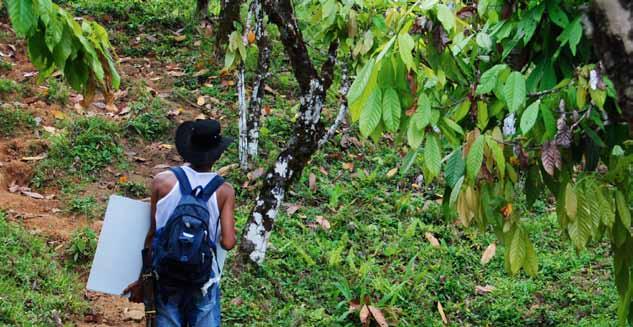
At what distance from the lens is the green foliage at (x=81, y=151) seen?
711cm

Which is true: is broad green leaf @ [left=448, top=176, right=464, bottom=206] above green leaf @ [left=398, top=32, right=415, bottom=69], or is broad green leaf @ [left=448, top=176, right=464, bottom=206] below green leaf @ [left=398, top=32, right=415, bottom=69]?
below

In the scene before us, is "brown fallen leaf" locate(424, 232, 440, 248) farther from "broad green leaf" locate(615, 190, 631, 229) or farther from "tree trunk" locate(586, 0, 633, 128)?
"tree trunk" locate(586, 0, 633, 128)

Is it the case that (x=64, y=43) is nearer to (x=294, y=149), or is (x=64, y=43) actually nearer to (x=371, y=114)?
(x=371, y=114)

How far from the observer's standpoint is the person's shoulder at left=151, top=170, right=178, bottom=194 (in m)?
3.59

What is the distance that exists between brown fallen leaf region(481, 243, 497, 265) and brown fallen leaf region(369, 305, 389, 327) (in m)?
1.62

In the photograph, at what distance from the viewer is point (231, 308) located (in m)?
5.54

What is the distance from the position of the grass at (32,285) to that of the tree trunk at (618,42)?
4.16m

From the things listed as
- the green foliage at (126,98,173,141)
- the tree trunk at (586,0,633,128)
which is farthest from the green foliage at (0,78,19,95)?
the tree trunk at (586,0,633,128)

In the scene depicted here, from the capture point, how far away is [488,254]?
7059 millimetres

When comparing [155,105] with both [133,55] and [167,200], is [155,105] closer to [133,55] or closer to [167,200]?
[133,55]

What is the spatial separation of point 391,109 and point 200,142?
1465 mm

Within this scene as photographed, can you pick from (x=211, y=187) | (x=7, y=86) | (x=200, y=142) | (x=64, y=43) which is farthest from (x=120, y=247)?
(x=7, y=86)

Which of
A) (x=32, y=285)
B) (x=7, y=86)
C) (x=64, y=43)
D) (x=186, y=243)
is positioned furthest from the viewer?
(x=7, y=86)

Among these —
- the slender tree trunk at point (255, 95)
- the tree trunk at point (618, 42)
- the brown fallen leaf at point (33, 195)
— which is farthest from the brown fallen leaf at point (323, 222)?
the tree trunk at point (618, 42)
